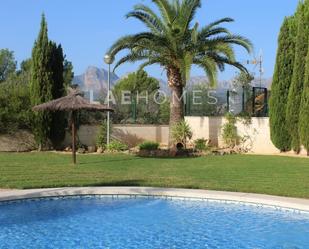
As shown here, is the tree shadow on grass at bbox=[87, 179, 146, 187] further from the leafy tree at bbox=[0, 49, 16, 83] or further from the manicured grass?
the leafy tree at bbox=[0, 49, 16, 83]

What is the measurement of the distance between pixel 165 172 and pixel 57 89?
11.0 m

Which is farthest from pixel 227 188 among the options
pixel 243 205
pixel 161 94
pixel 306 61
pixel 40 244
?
pixel 161 94

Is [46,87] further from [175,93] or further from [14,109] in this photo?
[175,93]

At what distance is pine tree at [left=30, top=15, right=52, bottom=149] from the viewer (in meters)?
24.8

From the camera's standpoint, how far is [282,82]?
2375 cm

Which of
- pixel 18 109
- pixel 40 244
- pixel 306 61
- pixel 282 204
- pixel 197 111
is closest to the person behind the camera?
pixel 40 244

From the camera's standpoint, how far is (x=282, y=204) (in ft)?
36.3

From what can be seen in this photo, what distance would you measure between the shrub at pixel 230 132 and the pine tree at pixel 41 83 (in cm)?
866

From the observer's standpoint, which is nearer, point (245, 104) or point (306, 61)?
point (306, 61)

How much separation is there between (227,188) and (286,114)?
1116 centimetres

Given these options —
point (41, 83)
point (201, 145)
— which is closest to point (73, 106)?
point (41, 83)

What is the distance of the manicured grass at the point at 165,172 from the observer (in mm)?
13680

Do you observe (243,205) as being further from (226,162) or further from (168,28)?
(168,28)

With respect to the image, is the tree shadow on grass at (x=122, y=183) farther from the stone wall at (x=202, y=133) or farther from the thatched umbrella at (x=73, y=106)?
the stone wall at (x=202, y=133)
